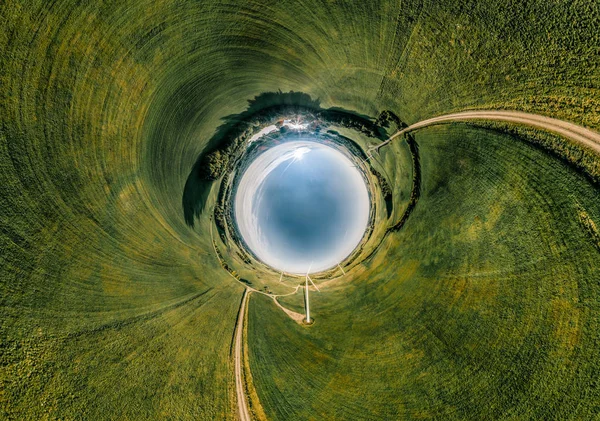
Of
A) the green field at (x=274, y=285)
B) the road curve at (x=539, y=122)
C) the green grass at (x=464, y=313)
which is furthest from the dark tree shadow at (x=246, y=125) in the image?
the road curve at (x=539, y=122)

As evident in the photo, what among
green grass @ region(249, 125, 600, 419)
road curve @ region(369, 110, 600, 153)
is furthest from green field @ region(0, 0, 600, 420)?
road curve @ region(369, 110, 600, 153)

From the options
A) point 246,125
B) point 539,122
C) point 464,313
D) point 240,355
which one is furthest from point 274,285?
point 539,122

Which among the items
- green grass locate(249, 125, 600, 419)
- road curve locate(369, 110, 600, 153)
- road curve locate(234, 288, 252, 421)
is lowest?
road curve locate(234, 288, 252, 421)

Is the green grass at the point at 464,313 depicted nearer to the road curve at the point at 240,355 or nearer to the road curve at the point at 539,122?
the road curve at the point at 240,355

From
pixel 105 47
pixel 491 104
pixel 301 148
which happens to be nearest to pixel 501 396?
pixel 491 104

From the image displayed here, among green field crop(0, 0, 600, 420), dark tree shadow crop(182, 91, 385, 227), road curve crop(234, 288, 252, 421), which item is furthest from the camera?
road curve crop(234, 288, 252, 421)

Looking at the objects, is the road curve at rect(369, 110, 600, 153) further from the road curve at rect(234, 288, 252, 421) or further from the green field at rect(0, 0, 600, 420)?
the road curve at rect(234, 288, 252, 421)

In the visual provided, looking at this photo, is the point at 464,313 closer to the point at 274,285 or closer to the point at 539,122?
the point at 539,122
